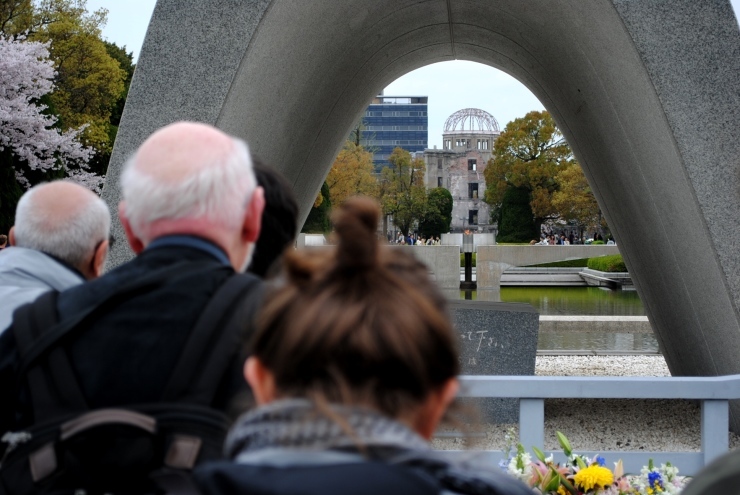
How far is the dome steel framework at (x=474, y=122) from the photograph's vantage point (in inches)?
4085

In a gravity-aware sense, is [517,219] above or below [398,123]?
below

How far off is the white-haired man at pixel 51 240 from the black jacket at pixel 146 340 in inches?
28.1

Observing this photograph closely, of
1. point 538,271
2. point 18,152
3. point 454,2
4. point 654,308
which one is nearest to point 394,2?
point 454,2

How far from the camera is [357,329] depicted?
98 centimetres

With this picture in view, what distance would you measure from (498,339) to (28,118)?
21149 millimetres

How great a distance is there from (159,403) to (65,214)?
1021 millimetres

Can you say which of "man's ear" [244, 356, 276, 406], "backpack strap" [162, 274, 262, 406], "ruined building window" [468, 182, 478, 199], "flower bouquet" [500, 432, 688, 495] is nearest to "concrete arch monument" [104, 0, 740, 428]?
"flower bouquet" [500, 432, 688, 495]

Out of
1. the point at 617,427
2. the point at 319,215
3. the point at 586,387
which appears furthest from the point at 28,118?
the point at 586,387

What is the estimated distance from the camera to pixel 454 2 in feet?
24.0

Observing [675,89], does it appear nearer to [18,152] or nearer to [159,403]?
[159,403]

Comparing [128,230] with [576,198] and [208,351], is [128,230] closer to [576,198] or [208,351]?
[208,351]

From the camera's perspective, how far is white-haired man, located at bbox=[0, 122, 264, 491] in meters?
1.57

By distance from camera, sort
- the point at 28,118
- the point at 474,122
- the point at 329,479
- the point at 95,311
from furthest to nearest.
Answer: the point at 474,122, the point at 28,118, the point at 95,311, the point at 329,479

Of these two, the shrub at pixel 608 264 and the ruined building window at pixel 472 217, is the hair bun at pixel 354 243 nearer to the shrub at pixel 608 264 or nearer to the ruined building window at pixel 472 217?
the shrub at pixel 608 264
